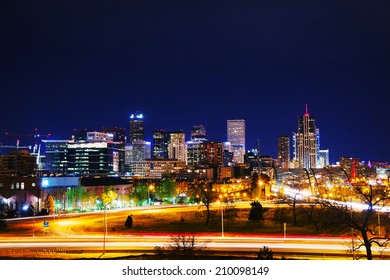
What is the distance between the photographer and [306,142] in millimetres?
140875

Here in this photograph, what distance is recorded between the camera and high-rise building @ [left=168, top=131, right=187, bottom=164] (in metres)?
127

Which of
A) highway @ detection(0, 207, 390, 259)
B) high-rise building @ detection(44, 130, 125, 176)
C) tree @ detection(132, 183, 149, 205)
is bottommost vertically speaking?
highway @ detection(0, 207, 390, 259)

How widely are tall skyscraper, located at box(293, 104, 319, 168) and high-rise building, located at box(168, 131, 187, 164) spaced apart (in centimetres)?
3310

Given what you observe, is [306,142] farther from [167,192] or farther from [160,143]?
[167,192]

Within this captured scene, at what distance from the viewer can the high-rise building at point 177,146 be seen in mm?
127200

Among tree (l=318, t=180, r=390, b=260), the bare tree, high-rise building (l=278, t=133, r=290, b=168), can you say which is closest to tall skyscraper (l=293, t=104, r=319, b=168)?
high-rise building (l=278, t=133, r=290, b=168)

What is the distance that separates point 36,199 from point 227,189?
22248 mm

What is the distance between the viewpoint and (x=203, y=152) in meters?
108

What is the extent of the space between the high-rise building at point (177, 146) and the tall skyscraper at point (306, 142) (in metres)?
33.1

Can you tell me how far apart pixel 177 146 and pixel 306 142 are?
1469 inches

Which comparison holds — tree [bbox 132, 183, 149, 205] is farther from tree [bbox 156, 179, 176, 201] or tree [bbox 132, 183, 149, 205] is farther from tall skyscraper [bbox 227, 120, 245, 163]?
tall skyscraper [bbox 227, 120, 245, 163]

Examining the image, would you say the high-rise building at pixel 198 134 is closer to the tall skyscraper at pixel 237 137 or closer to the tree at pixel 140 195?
the tall skyscraper at pixel 237 137
